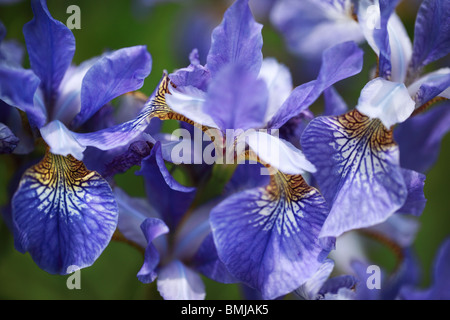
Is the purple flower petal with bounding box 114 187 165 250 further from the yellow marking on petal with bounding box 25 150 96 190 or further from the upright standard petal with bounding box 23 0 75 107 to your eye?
the upright standard petal with bounding box 23 0 75 107

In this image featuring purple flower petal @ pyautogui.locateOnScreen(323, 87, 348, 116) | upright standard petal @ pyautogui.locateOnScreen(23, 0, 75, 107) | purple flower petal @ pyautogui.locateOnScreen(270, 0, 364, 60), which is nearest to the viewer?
upright standard petal @ pyautogui.locateOnScreen(23, 0, 75, 107)

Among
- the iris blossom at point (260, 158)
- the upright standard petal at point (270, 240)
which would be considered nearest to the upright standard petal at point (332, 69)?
the iris blossom at point (260, 158)

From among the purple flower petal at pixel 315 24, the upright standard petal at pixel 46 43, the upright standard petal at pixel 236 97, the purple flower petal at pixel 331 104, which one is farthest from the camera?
the purple flower petal at pixel 315 24

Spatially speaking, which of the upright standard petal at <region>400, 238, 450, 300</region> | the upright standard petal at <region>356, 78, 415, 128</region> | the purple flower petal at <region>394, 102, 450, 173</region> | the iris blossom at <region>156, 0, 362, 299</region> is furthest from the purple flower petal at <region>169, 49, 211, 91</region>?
the upright standard petal at <region>400, 238, 450, 300</region>

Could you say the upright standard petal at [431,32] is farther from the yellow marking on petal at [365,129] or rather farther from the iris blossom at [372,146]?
the yellow marking on petal at [365,129]

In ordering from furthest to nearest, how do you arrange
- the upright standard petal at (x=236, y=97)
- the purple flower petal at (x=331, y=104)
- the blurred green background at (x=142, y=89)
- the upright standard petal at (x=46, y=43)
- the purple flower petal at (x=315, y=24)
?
the blurred green background at (x=142, y=89), the purple flower petal at (x=315, y=24), the purple flower petal at (x=331, y=104), the upright standard petal at (x=46, y=43), the upright standard petal at (x=236, y=97)
